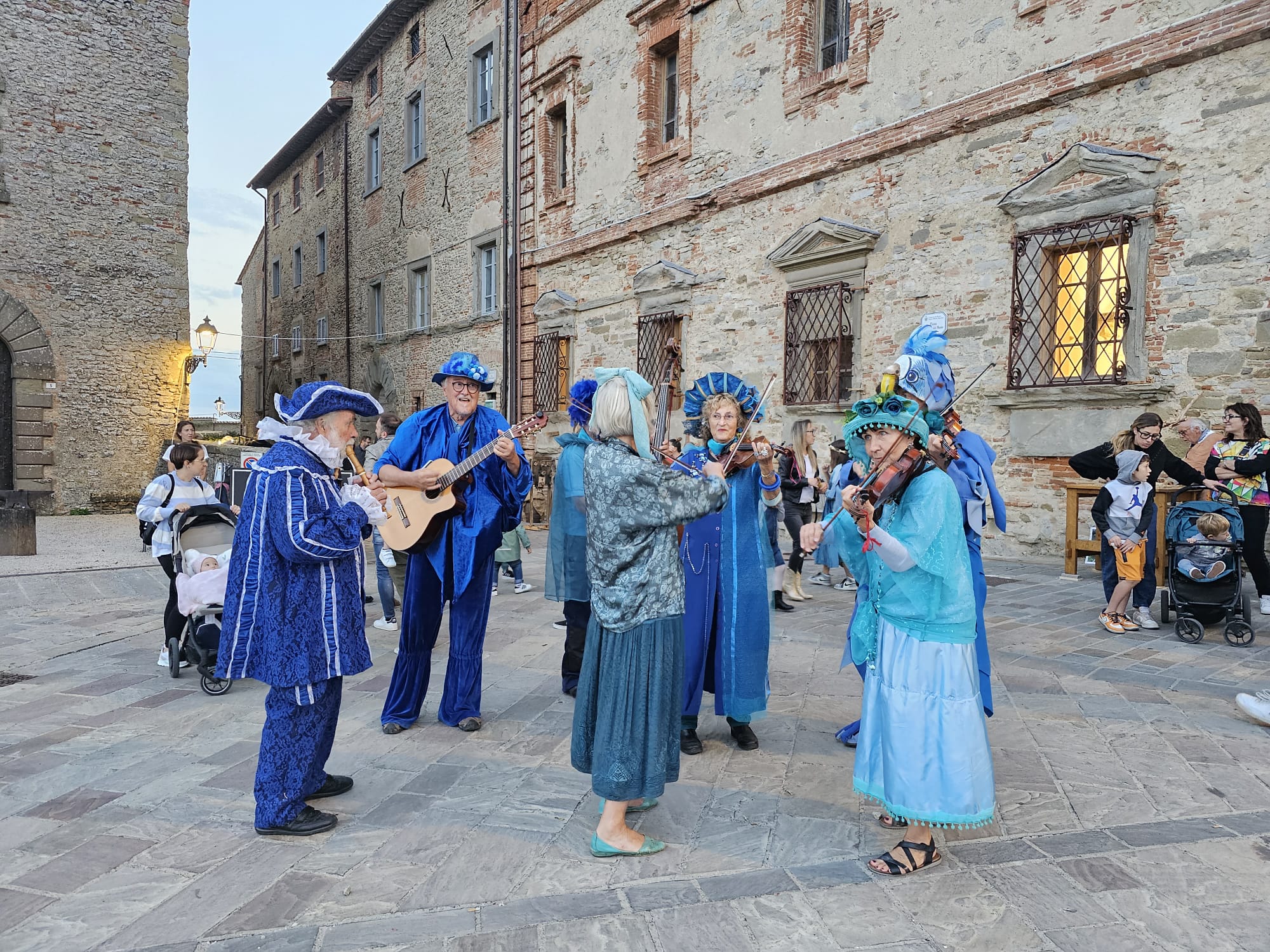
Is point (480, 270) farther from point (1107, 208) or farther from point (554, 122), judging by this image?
point (1107, 208)

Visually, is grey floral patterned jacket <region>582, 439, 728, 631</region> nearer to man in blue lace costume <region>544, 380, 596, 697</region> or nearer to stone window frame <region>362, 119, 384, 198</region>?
man in blue lace costume <region>544, 380, 596, 697</region>

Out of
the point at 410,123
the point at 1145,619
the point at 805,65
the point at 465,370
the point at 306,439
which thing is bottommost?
the point at 1145,619

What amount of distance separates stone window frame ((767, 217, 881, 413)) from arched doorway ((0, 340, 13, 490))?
44.9 ft

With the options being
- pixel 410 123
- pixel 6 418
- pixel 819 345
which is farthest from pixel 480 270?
pixel 819 345

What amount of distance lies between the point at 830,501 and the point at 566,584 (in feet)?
9.98

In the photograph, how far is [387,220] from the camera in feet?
71.9

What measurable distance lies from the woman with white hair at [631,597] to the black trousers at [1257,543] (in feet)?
18.2

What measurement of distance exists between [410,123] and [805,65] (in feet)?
42.5

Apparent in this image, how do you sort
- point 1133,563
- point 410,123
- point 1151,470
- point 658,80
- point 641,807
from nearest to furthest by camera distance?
1. point 641,807
2. point 1133,563
3. point 1151,470
4. point 658,80
5. point 410,123

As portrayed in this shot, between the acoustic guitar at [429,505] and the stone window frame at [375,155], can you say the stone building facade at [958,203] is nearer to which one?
the acoustic guitar at [429,505]

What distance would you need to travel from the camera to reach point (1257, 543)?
6434 millimetres

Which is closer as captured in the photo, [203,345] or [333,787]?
[333,787]

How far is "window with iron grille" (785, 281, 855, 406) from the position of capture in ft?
34.9

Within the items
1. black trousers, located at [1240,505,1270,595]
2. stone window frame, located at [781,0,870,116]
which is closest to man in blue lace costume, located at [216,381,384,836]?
black trousers, located at [1240,505,1270,595]
